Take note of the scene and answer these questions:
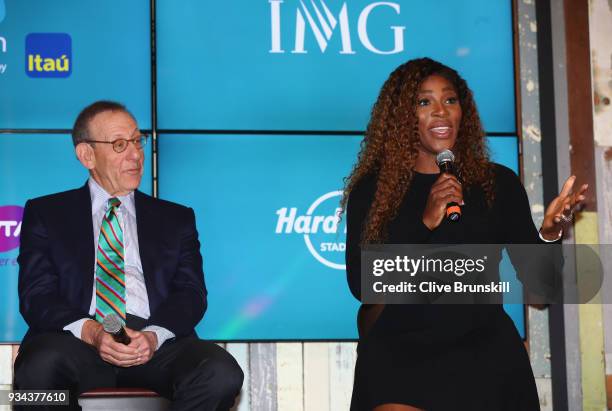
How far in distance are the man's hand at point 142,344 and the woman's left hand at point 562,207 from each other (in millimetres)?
1247

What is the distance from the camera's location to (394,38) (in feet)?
12.7

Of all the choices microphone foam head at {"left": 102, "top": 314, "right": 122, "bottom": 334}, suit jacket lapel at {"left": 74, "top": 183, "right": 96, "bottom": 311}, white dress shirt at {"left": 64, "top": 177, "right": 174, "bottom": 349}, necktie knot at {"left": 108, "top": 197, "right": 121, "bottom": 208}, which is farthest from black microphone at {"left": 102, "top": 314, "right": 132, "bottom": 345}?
Result: necktie knot at {"left": 108, "top": 197, "right": 121, "bottom": 208}

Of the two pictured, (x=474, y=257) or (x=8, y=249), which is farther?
(x=8, y=249)

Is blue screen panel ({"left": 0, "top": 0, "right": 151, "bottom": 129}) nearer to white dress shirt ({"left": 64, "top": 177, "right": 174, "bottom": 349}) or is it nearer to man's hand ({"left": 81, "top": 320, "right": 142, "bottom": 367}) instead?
white dress shirt ({"left": 64, "top": 177, "right": 174, "bottom": 349})

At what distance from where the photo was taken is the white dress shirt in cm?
283

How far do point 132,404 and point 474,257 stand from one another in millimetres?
1131

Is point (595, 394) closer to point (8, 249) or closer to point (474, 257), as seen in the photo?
point (474, 257)

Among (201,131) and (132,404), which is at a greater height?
(201,131)

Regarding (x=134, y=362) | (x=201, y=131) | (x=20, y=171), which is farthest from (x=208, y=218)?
(x=134, y=362)

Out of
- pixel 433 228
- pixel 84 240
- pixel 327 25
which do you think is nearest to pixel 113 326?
pixel 84 240

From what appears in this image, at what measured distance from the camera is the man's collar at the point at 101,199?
300 centimetres

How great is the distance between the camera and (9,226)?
3.62 metres

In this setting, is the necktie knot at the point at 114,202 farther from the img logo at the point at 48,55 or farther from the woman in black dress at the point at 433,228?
the img logo at the point at 48,55

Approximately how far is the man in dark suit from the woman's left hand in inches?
41.4
